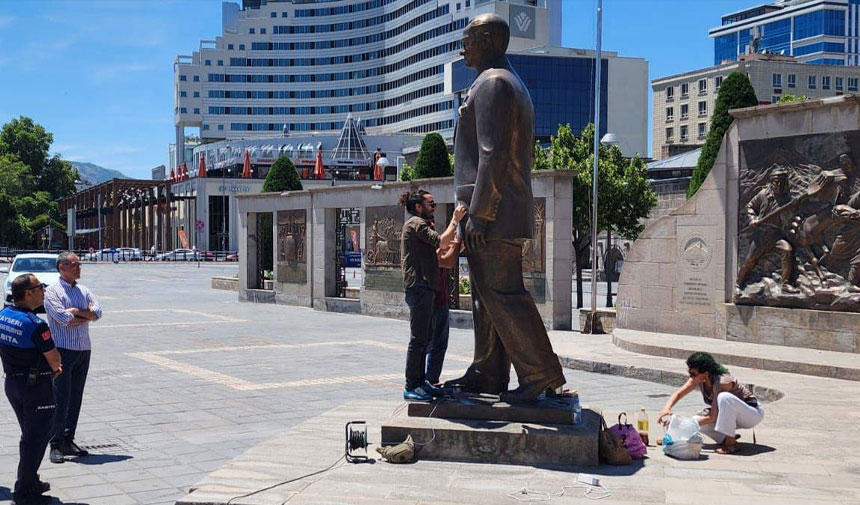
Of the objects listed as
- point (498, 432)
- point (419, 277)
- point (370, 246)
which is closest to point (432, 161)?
point (370, 246)

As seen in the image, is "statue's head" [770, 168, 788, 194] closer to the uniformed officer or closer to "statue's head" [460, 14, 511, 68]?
"statue's head" [460, 14, 511, 68]

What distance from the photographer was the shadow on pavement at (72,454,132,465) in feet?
24.4

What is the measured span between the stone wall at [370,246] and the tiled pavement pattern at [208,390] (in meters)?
1.02

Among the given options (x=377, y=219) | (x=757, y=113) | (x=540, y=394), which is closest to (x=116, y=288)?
(x=377, y=219)

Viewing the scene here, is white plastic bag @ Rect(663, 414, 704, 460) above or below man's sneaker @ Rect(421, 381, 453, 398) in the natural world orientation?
below

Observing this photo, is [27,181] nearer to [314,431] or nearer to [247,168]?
[247,168]

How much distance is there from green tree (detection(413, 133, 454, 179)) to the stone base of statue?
68.2 feet

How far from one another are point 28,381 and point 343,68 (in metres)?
125

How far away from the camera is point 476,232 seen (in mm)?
6688

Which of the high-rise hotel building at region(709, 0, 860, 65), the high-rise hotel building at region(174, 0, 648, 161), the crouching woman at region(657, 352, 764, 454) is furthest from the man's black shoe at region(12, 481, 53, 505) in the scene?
the high-rise hotel building at region(709, 0, 860, 65)

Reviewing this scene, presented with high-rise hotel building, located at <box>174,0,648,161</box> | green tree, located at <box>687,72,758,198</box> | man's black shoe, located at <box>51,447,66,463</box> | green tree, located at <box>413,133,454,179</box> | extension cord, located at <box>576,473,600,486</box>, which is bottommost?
man's black shoe, located at <box>51,447,66,463</box>

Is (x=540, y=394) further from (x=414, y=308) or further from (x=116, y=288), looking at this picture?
(x=116, y=288)

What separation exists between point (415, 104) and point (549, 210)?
3862 inches

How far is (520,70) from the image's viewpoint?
89.4 metres
